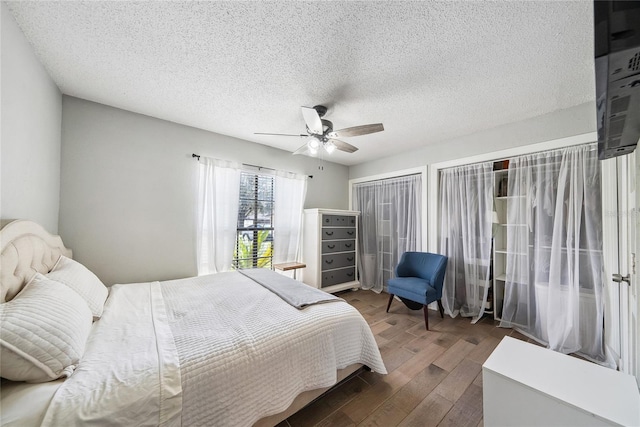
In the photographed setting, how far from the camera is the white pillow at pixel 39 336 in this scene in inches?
34.2

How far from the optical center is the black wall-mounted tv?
442mm

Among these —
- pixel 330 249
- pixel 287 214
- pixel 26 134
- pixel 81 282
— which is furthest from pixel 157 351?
pixel 330 249

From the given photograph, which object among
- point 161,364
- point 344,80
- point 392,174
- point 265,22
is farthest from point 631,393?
point 392,174

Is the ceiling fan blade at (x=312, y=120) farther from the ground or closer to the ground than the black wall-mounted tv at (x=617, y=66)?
farther from the ground

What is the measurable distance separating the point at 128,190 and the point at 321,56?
245cm

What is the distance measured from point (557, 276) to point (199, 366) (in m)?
3.29

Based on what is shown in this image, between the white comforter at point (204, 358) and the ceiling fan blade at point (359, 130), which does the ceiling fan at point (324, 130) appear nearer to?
the ceiling fan blade at point (359, 130)

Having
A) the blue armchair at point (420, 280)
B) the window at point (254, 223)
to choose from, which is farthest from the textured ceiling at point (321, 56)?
the blue armchair at point (420, 280)

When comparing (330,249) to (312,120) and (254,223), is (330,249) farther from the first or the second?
(312,120)

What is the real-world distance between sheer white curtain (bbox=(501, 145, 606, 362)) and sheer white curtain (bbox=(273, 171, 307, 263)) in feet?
9.43

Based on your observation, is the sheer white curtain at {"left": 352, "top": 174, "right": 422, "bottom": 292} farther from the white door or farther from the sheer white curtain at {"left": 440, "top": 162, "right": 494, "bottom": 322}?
the white door

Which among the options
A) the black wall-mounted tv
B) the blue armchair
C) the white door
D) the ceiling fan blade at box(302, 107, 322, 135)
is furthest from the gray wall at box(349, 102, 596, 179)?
the black wall-mounted tv

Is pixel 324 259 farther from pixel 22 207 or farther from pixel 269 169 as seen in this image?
pixel 22 207

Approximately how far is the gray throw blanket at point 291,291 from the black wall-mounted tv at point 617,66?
1733 mm
